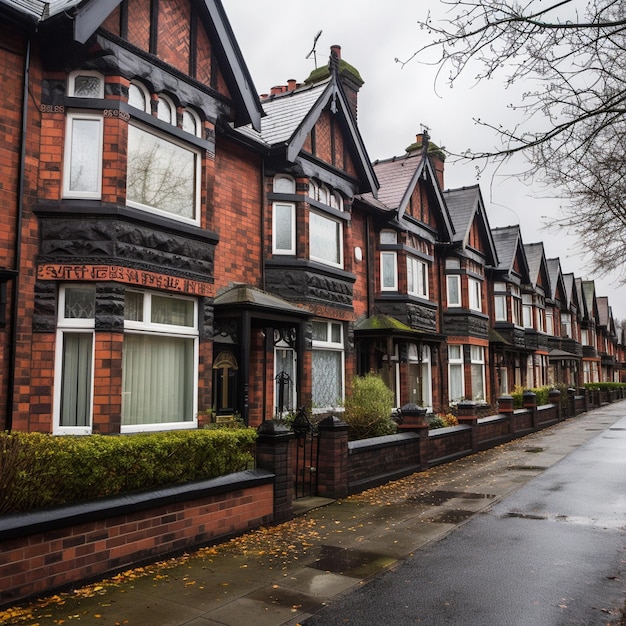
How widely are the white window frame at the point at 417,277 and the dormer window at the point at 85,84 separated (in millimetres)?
11656

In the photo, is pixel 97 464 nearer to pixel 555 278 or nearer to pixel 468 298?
pixel 468 298

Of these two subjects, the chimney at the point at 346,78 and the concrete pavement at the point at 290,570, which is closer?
the concrete pavement at the point at 290,570

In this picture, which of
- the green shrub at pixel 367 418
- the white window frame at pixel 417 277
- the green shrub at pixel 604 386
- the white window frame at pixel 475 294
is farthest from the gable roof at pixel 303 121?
the green shrub at pixel 604 386

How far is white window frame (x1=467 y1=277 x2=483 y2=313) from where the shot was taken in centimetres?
2466

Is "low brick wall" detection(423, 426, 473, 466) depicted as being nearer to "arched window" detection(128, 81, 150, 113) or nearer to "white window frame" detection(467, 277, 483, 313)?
"arched window" detection(128, 81, 150, 113)

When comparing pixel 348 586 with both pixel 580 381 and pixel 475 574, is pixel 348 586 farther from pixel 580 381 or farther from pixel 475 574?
pixel 580 381

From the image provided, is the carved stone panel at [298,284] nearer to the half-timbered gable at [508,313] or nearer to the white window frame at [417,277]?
the white window frame at [417,277]

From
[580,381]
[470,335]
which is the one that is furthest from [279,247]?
[580,381]

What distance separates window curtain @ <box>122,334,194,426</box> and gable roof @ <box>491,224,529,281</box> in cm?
2177

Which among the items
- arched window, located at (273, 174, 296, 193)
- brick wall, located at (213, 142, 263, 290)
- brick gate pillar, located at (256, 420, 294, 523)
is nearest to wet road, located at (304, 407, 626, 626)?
brick gate pillar, located at (256, 420, 294, 523)

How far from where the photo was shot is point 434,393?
69.6ft

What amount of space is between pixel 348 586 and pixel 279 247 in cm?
928

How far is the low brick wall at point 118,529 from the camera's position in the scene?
200 inches

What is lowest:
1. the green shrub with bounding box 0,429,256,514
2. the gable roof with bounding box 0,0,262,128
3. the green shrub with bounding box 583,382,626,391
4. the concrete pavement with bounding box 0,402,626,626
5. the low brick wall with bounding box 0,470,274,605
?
the concrete pavement with bounding box 0,402,626,626
